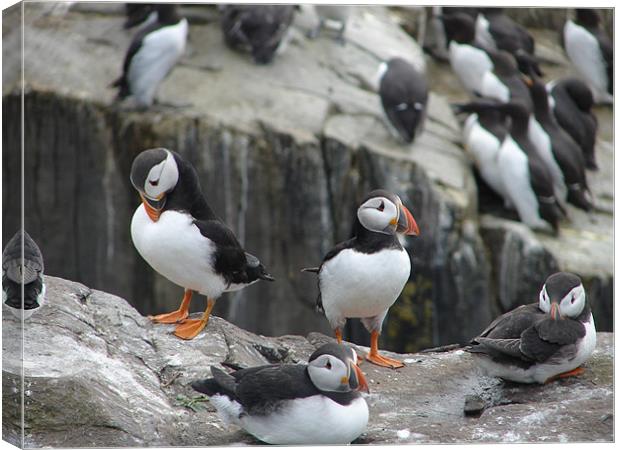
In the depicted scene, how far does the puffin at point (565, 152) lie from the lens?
905 centimetres

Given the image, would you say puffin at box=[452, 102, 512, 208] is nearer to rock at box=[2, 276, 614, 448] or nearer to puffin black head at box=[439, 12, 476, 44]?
puffin black head at box=[439, 12, 476, 44]

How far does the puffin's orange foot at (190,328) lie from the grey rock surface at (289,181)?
275 centimetres

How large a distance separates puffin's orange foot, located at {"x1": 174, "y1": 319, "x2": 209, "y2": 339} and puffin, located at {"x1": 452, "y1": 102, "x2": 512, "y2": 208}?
182 inches

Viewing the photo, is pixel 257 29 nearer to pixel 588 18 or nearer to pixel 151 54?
pixel 151 54

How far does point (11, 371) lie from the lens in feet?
16.7

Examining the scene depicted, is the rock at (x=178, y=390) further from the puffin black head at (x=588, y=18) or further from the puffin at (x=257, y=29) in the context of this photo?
the puffin at (x=257, y=29)

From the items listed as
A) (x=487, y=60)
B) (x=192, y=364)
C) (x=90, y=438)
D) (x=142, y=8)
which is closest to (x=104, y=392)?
(x=90, y=438)

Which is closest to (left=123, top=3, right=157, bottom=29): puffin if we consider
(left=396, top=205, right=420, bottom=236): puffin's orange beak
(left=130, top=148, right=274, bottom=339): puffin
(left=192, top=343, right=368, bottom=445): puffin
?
(left=130, top=148, right=274, bottom=339): puffin

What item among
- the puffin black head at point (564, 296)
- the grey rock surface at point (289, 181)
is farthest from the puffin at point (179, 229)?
the grey rock surface at point (289, 181)

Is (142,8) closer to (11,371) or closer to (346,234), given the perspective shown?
(346,234)

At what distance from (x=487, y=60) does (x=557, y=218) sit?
3.05 metres

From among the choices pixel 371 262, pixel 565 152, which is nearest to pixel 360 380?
A: pixel 371 262

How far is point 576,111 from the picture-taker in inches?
397

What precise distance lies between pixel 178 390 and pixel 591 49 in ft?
15.2
